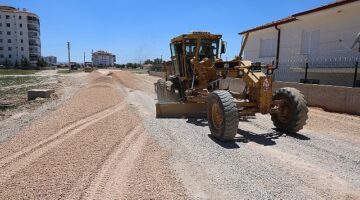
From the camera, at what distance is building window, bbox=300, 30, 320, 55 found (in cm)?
1800

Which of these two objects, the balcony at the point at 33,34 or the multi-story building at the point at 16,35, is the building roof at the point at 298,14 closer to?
the multi-story building at the point at 16,35

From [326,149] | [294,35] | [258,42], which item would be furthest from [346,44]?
[326,149]

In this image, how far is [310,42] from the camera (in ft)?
60.7

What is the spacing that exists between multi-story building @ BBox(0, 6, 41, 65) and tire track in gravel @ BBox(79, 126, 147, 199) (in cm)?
11470

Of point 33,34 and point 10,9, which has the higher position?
point 10,9

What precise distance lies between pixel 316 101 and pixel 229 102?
7.23 metres

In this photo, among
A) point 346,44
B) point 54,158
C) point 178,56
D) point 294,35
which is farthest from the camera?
point 294,35

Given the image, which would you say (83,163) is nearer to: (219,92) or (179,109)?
(219,92)

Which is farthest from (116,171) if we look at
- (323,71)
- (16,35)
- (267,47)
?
(16,35)

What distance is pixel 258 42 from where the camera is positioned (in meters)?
23.8

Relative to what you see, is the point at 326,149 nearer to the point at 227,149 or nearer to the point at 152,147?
the point at 227,149

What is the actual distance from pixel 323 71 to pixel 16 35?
118148 mm

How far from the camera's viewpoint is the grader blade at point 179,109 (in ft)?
34.2

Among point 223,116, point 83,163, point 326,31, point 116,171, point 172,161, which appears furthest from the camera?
point 326,31
